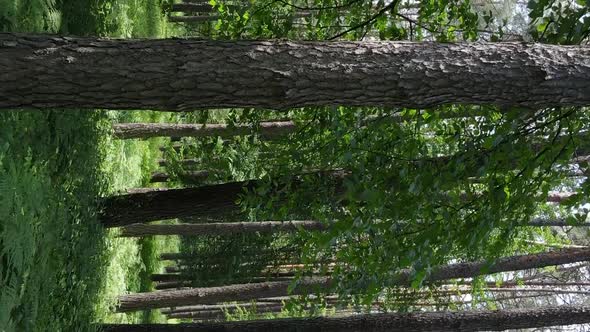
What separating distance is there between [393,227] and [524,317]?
348cm

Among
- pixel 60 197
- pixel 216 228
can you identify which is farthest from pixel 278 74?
pixel 216 228

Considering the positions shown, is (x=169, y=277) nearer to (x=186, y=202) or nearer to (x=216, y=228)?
(x=216, y=228)

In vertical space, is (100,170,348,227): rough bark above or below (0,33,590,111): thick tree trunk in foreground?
below

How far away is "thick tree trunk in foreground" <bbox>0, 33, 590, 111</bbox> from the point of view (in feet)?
11.7

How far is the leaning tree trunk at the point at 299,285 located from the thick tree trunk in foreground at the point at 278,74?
4.70m

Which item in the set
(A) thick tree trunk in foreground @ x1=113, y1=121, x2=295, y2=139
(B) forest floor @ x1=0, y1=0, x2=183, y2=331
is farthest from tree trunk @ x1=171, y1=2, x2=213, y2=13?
(A) thick tree trunk in foreground @ x1=113, y1=121, x2=295, y2=139

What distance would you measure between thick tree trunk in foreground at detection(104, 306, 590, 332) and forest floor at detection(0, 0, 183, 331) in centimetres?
114

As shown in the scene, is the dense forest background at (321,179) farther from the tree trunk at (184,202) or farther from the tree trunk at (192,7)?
the tree trunk at (192,7)

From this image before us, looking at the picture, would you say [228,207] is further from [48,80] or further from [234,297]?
[48,80]

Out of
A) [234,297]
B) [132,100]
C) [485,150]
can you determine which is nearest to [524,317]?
[485,150]

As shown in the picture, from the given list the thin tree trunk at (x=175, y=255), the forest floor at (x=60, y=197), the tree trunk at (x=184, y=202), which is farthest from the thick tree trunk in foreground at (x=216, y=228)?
the thin tree trunk at (x=175, y=255)

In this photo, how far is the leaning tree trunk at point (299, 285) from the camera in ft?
29.7

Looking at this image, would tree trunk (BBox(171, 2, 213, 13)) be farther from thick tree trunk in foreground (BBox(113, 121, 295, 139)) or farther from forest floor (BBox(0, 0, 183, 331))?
thick tree trunk in foreground (BBox(113, 121, 295, 139))

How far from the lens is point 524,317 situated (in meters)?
7.99
